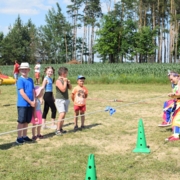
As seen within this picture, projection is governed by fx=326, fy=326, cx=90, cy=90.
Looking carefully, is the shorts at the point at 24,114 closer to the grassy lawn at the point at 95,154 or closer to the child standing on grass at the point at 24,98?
the child standing on grass at the point at 24,98

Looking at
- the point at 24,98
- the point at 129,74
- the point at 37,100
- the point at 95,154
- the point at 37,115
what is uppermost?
the point at 129,74

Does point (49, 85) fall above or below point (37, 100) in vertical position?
above

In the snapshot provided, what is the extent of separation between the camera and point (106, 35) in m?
53.9

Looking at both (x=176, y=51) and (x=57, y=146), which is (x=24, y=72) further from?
(x=176, y=51)

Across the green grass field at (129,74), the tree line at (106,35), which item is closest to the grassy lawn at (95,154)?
the green grass field at (129,74)

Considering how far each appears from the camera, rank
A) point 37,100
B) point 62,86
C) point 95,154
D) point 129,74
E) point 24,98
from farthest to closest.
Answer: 1. point 129,74
2. point 62,86
3. point 37,100
4. point 24,98
5. point 95,154

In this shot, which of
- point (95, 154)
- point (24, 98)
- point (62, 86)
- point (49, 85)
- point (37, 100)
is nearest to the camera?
point (95, 154)

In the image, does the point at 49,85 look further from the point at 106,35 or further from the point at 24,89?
the point at 106,35

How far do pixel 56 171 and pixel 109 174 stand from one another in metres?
0.82

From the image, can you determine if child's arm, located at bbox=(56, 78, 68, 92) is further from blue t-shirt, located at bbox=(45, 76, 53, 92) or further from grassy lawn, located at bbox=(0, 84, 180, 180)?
grassy lawn, located at bbox=(0, 84, 180, 180)

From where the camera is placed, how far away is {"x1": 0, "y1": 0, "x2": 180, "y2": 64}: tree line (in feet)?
171

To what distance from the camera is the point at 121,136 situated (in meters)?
7.47

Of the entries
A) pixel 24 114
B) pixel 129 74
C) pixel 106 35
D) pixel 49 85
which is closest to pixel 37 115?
pixel 24 114

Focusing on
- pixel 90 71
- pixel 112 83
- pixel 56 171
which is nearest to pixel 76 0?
pixel 90 71
